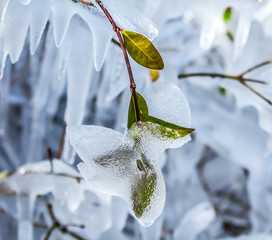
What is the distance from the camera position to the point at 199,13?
815 millimetres

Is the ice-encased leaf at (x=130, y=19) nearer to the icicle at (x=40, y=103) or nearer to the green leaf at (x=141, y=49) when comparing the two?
the green leaf at (x=141, y=49)

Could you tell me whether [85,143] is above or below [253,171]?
above

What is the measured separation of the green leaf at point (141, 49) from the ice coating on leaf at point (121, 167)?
0.10m

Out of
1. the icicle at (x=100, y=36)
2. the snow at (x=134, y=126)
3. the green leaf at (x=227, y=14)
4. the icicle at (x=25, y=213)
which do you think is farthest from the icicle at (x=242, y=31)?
the icicle at (x=25, y=213)

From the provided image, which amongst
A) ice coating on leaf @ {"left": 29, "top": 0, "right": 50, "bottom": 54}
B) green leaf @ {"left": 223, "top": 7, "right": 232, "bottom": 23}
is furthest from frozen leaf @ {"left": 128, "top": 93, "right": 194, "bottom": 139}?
green leaf @ {"left": 223, "top": 7, "right": 232, "bottom": 23}

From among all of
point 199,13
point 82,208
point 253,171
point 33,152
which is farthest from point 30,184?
point 253,171

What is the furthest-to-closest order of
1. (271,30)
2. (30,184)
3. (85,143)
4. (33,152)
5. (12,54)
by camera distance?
(33,152), (271,30), (30,184), (12,54), (85,143)

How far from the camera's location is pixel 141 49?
0.46m

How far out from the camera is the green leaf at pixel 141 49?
0.45 meters

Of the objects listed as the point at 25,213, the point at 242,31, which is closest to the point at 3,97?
the point at 25,213

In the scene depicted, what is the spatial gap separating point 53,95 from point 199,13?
1.65 feet

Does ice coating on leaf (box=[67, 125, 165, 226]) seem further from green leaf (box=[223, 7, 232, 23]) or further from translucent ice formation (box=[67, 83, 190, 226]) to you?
green leaf (box=[223, 7, 232, 23])

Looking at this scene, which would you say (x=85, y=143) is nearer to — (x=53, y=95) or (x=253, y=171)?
(x=53, y=95)

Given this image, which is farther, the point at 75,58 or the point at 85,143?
the point at 75,58
